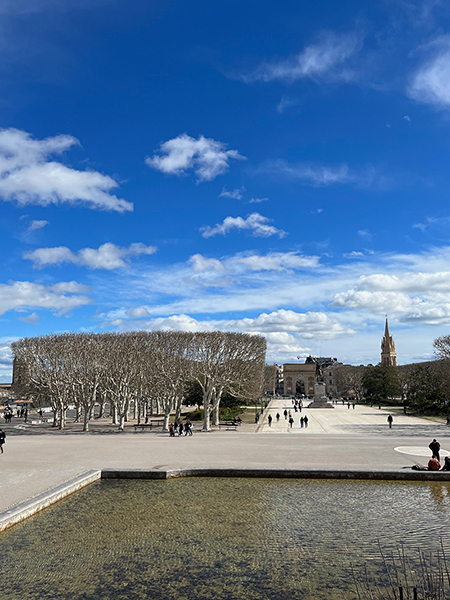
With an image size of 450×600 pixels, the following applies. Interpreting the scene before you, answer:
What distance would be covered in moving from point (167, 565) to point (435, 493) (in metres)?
10.5

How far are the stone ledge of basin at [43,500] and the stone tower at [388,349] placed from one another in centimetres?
14439

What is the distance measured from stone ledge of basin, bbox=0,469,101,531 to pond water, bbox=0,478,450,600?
10.8 inches

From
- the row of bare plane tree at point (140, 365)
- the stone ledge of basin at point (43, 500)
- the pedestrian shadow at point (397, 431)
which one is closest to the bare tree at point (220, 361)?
the row of bare plane tree at point (140, 365)

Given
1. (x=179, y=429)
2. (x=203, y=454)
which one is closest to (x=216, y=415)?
(x=179, y=429)

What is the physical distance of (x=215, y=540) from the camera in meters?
11.0

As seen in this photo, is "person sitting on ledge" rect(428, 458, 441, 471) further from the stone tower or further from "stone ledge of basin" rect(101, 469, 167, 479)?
the stone tower

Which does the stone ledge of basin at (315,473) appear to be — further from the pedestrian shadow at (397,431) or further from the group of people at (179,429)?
the pedestrian shadow at (397,431)

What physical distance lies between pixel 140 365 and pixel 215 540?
3257 centimetres

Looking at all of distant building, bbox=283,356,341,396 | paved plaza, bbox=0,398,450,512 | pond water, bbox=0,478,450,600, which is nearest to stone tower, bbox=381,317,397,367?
distant building, bbox=283,356,341,396

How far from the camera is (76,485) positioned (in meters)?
16.2

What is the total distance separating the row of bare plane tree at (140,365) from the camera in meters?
39.6

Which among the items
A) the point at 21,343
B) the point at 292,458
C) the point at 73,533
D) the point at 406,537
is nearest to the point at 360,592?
the point at 406,537

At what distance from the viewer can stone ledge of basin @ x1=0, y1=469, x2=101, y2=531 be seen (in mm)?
12350

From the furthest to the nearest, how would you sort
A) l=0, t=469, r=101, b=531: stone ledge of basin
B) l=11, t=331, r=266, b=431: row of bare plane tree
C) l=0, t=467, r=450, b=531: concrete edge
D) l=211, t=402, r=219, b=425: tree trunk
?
l=211, t=402, r=219, b=425: tree trunk
l=11, t=331, r=266, b=431: row of bare plane tree
l=0, t=467, r=450, b=531: concrete edge
l=0, t=469, r=101, b=531: stone ledge of basin
